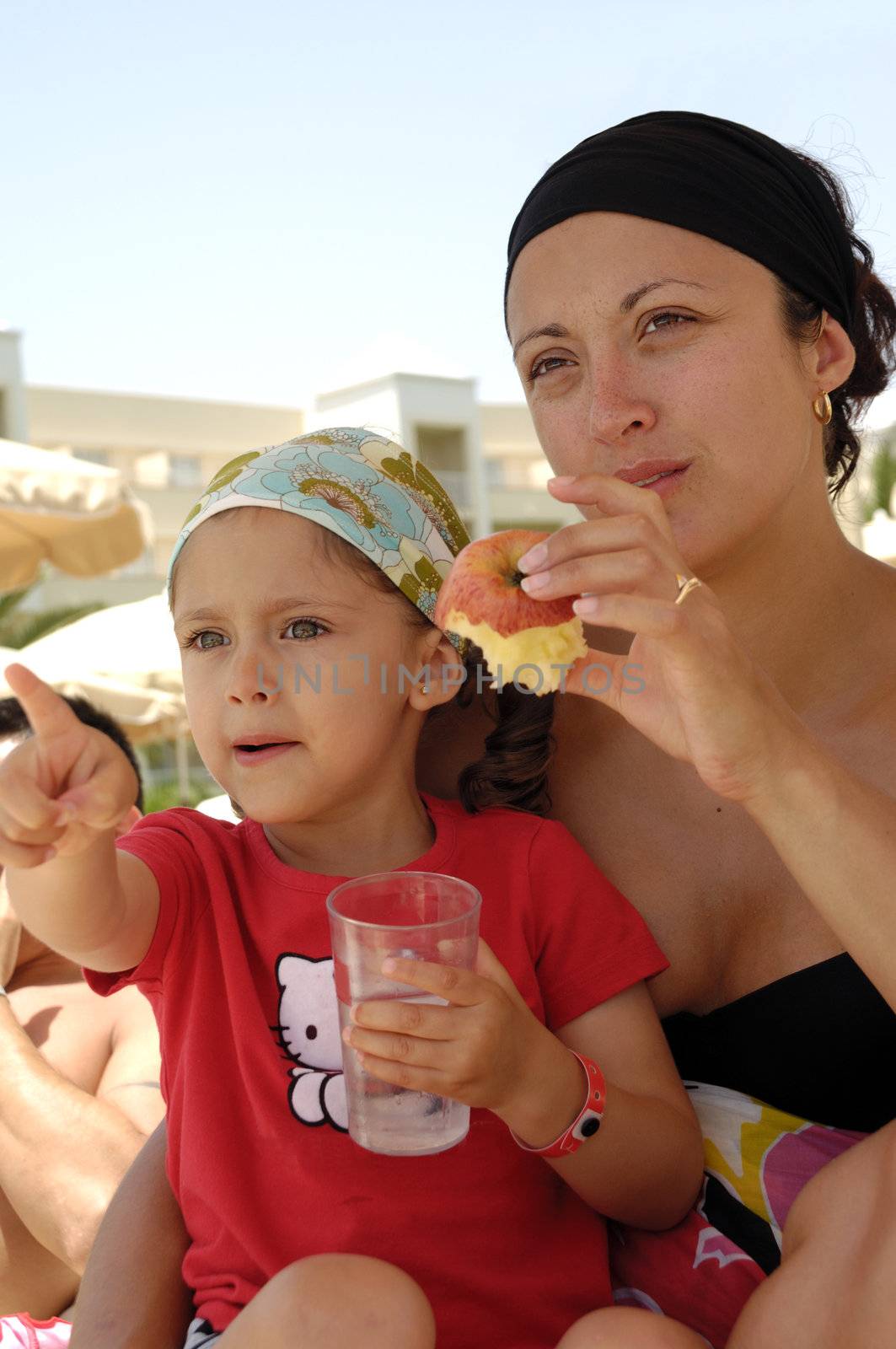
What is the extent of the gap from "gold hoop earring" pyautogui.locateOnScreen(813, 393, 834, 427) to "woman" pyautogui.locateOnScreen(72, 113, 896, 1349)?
1.1 inches

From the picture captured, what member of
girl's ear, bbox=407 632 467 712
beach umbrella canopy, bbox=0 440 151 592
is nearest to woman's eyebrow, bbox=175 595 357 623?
girl's ear, bbox=407 632 467 712

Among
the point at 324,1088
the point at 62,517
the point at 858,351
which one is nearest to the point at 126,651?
the point at 62,517

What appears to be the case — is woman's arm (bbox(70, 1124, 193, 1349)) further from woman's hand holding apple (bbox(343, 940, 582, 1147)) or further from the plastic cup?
woman's hand holding apple (bbox(343, 940, 582, 1147))

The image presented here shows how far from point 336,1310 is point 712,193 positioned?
1.83m

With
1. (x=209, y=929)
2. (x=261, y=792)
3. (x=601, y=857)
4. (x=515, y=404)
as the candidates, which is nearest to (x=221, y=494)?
(x=261, y=792)

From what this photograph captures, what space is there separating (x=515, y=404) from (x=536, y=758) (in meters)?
33.8

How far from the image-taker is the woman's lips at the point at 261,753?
192cm

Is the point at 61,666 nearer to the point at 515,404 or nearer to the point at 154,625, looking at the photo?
the point at 154,625

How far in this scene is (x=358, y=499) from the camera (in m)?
2.09

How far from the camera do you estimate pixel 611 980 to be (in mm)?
1967

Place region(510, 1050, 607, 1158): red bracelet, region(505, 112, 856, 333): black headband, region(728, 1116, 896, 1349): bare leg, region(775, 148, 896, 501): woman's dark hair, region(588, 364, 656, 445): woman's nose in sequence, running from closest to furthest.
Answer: region(728, 1116, 896, 1349): bare leg, region(510, 1050, 607, 1158): red bracelet, region(588, 364, 656, 445): woman's nose, region(505, 112, 856, 333): black headband, region(775, 148, 896, 501): woman's dark hair

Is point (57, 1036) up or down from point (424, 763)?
down

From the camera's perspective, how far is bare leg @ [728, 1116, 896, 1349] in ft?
Answer: 4.43

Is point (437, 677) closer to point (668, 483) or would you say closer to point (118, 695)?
point (668, 483)
